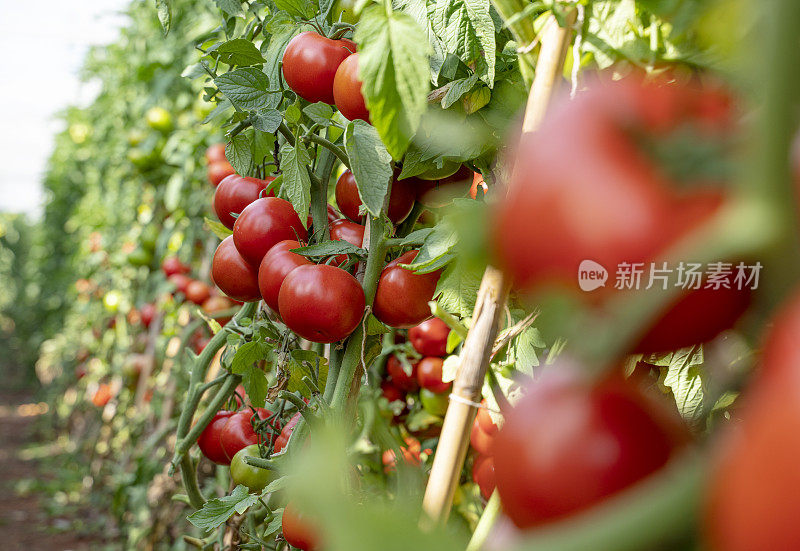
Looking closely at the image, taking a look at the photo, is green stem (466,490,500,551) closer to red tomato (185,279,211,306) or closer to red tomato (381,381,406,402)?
red tomato (381,381,406,402)

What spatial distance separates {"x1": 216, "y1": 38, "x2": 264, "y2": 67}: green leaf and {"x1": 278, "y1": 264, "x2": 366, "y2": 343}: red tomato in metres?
0.27

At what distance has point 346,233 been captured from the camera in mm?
660

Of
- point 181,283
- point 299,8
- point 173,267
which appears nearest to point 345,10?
point 299,8

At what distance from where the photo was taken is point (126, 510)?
2.41 m

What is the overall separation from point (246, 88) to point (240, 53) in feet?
0.25

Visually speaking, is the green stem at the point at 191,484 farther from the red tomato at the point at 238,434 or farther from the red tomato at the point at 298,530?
the red tomato at the point at 298,530

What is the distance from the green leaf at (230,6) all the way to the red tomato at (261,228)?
0.88 feet

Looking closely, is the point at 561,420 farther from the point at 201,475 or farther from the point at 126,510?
the point at 126,510

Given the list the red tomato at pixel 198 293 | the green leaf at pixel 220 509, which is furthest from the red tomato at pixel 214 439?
the red tomato at pixel 198 293

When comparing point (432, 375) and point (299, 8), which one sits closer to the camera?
point (299, 8)

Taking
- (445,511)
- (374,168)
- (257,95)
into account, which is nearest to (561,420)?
(445,511)

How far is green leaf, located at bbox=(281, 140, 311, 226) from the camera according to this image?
0.59 metres

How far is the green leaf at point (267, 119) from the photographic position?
2.09 feet

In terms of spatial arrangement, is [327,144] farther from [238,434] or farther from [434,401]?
[434,401]
